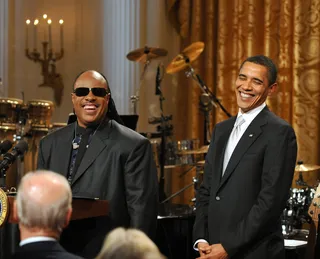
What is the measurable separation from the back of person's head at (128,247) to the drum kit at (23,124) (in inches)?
222

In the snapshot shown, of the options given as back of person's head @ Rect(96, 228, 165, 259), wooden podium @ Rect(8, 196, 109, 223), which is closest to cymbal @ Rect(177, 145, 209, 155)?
wooden podium @ Rect(8, 196, 109, 223)

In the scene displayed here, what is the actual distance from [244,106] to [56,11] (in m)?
5.60

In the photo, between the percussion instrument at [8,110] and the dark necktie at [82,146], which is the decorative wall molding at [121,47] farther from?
the dark necktie at [82,146]

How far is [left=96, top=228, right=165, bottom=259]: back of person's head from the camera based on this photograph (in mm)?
1885

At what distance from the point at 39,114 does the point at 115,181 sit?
427 cm

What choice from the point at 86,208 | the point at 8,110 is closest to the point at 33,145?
the point at 8,110

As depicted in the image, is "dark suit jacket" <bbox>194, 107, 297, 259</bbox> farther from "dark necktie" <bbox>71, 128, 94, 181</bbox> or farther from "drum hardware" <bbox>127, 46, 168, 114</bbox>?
"drum hardware" <bbox>127, 46, 168, 114</bbox>

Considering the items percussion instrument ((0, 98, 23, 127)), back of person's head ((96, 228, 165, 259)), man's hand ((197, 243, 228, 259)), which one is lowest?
man's hand ((197, 243, 228, 259))

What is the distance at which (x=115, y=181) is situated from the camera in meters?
3.62

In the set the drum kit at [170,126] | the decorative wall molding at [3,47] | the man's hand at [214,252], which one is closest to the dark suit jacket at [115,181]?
the man's hand at [214,252]

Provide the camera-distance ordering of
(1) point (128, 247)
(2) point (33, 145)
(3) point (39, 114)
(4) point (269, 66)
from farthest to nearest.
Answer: (2) point (33, 145)
(3) point (39, 114)
(4) point (269, 66)
(1) point (128, 247)

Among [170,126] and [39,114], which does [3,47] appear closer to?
[39,114]

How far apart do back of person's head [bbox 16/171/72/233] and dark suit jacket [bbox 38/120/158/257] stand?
118 centimetres

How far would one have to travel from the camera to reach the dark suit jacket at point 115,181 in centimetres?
354
